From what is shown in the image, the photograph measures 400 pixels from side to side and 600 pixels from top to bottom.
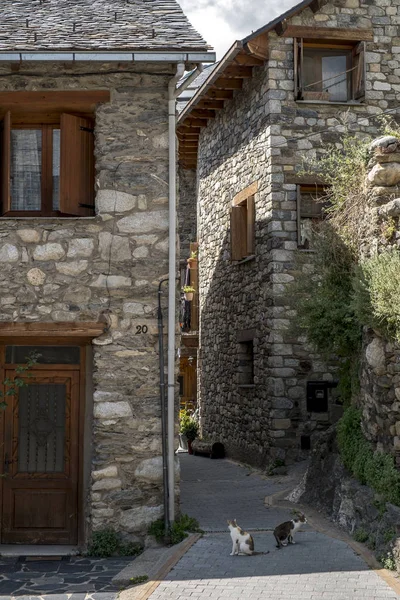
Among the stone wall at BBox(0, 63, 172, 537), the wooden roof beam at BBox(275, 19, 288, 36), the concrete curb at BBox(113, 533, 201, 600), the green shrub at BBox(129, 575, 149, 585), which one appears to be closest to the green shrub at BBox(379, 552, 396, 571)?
the concrete curb at BBox(113, 533, 201, 600)

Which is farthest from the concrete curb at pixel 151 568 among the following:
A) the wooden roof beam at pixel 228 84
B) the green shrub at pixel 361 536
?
the wooden roof beam at pixel 228 84

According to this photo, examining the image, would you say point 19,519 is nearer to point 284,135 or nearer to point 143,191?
point 143,191

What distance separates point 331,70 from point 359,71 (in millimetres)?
467

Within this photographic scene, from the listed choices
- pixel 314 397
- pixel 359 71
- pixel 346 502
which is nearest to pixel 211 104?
pixel 359 71

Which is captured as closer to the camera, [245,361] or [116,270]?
[116,270]

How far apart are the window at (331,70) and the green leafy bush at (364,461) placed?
639 cm

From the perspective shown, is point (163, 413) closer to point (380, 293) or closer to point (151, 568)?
point (151, 568)

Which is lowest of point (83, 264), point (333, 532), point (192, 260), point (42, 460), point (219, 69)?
point (333, 532)

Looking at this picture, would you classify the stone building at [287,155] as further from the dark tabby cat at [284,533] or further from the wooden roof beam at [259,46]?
the dark tabby cat at [284,533]

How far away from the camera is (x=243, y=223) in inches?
608

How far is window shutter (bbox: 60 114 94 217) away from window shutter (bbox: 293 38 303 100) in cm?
544

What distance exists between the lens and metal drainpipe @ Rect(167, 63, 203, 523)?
29.9 feet

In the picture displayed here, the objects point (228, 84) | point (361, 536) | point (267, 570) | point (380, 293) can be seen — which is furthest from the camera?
point (228, 84)

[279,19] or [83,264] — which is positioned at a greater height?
[279,19]
